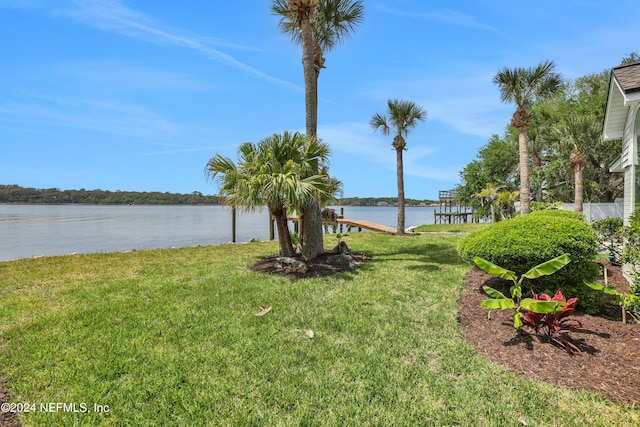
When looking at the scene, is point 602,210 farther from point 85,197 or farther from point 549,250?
point 85,197

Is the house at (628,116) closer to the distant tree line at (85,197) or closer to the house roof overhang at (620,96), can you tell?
the house roof overhang at (620,96)

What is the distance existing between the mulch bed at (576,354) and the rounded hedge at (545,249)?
621 millimetres

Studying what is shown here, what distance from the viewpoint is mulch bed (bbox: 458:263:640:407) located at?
3107 mm

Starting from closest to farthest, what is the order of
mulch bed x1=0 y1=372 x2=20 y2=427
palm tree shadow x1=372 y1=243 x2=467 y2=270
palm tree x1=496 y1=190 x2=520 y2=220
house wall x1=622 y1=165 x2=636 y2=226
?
mulch bed x1=0 y1=372 x2=20 y2=427, house wall x1=622 y1=165 x2=636 y2=226, palm tree shadow x1=372 y1=243 x2=467 y2=270, palm tree x1=496 y1=190 x2=520 y2=220

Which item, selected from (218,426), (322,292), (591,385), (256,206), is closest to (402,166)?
(256,206)

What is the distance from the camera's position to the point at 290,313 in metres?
4.94

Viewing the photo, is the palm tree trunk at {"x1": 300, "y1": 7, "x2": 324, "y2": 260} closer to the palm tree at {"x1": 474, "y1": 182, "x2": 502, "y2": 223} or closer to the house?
the house

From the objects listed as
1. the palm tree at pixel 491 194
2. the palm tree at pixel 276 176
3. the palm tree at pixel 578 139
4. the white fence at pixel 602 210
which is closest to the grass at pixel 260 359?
the palm tree at pixel 276 176

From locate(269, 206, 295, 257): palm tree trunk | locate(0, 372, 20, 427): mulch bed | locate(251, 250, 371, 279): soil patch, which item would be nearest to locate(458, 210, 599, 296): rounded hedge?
locate(251, 250, 371, 279): soil patch

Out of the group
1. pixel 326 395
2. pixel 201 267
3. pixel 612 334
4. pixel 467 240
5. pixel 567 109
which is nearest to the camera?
pixel 326 395

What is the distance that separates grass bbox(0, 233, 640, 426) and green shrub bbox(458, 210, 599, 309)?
1148 mm

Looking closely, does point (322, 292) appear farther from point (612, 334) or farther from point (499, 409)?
point (612, 334)

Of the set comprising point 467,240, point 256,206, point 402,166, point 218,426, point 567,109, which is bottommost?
point 218,426

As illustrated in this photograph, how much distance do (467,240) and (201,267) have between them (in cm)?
619
